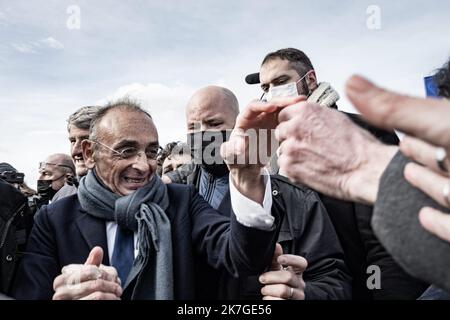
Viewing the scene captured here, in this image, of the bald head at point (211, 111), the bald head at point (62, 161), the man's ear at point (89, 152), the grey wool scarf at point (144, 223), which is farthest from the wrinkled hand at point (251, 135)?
the bald head at point (62, 161)

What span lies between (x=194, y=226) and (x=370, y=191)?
1.06m

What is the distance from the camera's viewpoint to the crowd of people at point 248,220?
950 millimetres

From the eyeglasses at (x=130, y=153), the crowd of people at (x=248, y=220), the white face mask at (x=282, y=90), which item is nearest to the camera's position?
the crowd of people at (x=248, y=220)

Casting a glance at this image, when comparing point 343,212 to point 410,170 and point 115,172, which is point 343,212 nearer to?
point 115,172

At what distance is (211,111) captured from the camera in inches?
112

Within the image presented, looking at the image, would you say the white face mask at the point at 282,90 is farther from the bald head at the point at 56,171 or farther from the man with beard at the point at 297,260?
the bald head at the point at 56,171

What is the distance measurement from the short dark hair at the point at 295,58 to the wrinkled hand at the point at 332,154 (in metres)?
1.90

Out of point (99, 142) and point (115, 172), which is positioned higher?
point (99, 142)

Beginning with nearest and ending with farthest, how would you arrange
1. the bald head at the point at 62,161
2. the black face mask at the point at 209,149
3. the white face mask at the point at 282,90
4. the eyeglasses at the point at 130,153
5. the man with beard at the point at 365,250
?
the man with beard at the point at 365,250 < the eyeglasses at the point at 130,153 < the black face mask at the point at 209,149 < the white face mask at the point at 282,90 < the bald head at the point at 62,161

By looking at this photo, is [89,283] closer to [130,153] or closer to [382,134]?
[130,153]

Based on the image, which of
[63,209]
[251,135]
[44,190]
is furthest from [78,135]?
[251,135]

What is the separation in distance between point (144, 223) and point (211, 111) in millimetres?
1182

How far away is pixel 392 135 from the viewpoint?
2045 mm
